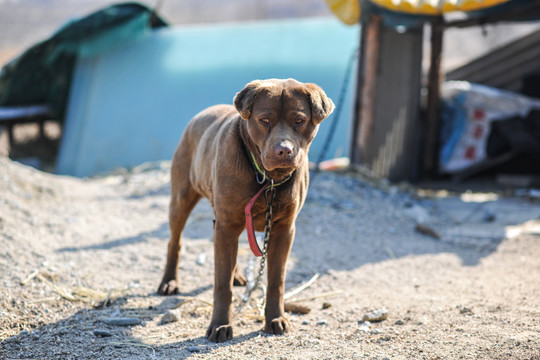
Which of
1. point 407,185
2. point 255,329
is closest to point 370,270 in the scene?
point 255,329

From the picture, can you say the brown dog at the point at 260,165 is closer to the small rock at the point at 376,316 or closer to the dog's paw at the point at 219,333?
the dog's paw at the point at 219,333

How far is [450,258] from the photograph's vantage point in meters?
5.70

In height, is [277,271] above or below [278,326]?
above

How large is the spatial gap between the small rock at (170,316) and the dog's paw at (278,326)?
67 cm

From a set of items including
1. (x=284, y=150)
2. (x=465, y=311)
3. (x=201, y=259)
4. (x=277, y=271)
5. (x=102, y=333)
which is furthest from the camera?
(x=201, y=259)

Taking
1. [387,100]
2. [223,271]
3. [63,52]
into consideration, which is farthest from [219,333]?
[63,52]

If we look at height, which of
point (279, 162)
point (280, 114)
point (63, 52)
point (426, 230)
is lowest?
point (426, 230)

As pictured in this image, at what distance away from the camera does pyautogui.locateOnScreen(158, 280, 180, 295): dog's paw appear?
441 cm

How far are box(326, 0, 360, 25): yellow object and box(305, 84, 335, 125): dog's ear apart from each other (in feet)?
16.6

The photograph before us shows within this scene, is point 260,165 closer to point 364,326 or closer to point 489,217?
point 364,326

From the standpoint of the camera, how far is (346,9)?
8039 mm

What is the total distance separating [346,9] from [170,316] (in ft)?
18.8

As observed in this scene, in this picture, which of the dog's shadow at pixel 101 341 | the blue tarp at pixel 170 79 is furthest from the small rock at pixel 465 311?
the blue tarp at pixel 170 79

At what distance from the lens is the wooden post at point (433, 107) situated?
9.69 metres
